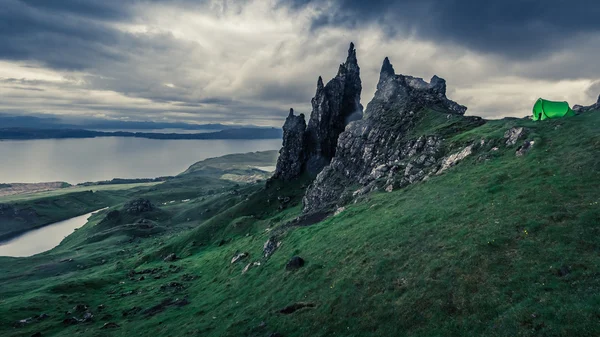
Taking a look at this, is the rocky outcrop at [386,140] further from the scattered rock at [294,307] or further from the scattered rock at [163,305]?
the scattered rock at [294,307]

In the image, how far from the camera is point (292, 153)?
17600cm

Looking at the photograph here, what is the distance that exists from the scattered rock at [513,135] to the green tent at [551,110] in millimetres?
7839

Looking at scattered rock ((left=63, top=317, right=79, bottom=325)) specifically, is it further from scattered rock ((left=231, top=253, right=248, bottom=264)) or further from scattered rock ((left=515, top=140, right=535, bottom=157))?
scattered rock ((left=515, top=140, right=535, bottom=157))

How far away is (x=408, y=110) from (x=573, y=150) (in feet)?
226

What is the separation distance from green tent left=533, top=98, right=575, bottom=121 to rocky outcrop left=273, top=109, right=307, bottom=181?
121m

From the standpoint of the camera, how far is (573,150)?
4134 cm

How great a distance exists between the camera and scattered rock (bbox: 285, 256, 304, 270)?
46188mm

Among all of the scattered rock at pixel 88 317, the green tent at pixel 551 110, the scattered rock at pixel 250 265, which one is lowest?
the scattered rock at pixel 88 317

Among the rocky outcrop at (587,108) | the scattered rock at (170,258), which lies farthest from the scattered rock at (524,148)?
the scattered rock at (170,258)

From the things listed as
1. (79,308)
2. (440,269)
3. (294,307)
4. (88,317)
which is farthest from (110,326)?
(440,269)

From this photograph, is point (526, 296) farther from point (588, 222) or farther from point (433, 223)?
point (433, 223)

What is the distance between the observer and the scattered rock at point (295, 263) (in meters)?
46.2

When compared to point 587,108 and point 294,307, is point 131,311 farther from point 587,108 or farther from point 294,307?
point 587,108

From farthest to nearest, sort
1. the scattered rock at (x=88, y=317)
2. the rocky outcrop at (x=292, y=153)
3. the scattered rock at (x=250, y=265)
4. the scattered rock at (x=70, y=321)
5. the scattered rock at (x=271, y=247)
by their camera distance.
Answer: the rocky outcrop at (x=292, y=153) < the scattered rock at (x=271, y=247) < the scattered rock at (x=88, y=317) < the scattered rock at (x=70, y=321) < the scattered rock at (x=250, y=265)
